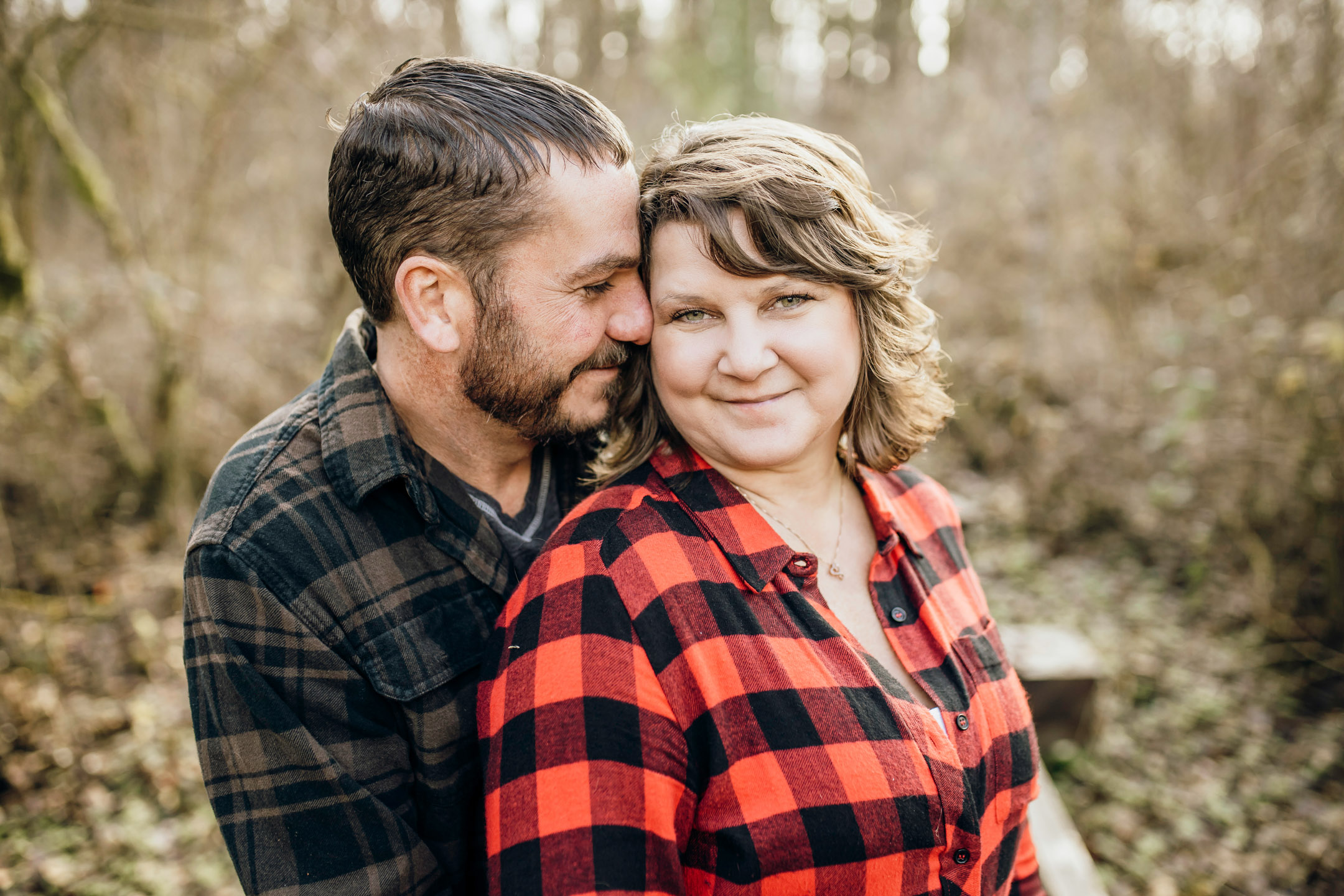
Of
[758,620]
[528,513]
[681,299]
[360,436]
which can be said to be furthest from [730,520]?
[360,436]

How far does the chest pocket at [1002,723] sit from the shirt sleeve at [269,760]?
3.67 feet

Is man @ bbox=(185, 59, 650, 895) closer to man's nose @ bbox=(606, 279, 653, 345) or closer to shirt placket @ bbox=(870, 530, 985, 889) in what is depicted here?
man's nose @ bbox=(606, 279, 653, 345)

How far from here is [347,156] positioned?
1733 millimetres

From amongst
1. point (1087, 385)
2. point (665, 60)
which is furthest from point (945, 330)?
point (665, 60)

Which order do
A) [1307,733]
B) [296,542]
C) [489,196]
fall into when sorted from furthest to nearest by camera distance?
[1307,733]
[489,196]
[296,542]

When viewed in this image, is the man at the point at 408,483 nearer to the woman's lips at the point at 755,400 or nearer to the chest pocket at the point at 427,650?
the chest pocket at the point at 427,650

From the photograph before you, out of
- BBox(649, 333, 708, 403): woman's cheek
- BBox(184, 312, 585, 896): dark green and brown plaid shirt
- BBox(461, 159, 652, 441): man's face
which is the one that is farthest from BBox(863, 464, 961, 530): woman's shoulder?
BBox(184, 312, 585, 896): dark green and brown plaid shirt

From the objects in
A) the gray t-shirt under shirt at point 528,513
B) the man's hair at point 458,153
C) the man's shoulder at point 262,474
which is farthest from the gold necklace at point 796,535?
the man's shoulder at point 262,474

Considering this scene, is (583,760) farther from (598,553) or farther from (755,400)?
(755,400)

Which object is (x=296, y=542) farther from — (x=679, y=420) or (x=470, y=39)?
(x=470, y=39)

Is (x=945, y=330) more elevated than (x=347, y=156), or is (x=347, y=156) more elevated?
(x=347, y=156)

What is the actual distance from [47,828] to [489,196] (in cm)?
326

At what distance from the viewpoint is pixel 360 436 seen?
165cm

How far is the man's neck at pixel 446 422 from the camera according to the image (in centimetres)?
180
